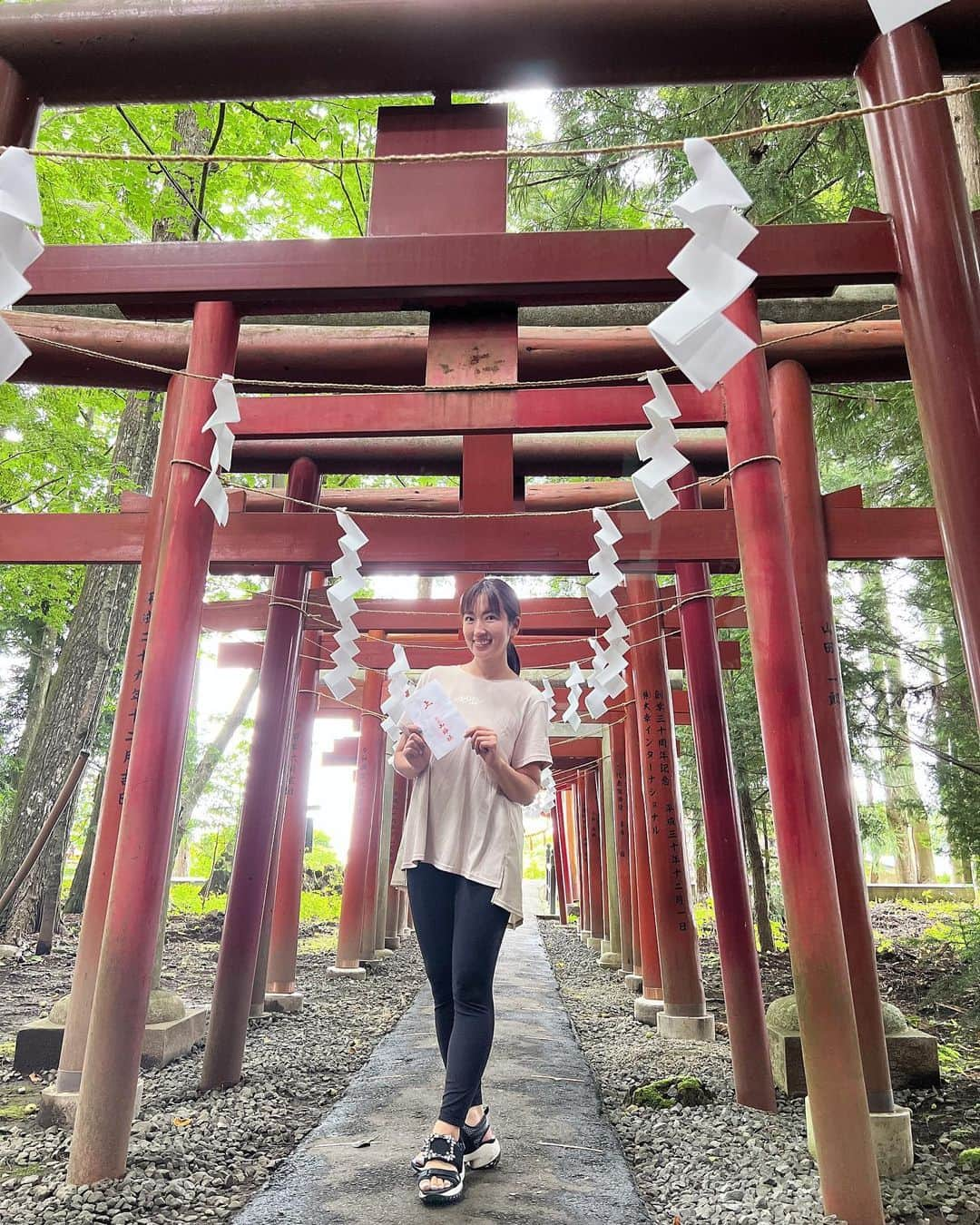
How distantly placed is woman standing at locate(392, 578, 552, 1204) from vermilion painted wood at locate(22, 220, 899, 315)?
119 centimetres

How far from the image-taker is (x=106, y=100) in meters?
3.33

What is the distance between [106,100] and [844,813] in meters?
4.42

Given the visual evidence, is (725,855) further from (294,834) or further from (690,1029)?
(294,834)

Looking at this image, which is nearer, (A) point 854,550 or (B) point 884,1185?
(B) point 884,1185

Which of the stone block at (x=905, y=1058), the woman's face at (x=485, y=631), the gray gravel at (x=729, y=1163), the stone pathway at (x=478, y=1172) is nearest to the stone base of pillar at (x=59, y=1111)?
the stone pathway at (x=478, y=1172)

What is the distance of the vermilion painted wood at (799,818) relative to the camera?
2693 millimetres

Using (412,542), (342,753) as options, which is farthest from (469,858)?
(342,753)

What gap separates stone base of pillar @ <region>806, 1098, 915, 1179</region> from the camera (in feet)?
11.2

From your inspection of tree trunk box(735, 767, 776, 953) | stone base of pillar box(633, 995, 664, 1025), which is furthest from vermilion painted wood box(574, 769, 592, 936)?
stone base of pillar box(633, 995, 664, 1025)

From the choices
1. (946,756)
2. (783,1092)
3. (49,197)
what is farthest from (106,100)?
(946,756)

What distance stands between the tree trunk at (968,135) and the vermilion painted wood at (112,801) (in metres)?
5.22

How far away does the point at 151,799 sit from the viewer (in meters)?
3.07

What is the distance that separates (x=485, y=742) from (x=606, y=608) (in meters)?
1.98

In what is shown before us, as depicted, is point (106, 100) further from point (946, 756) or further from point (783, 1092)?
point (946, 756)
